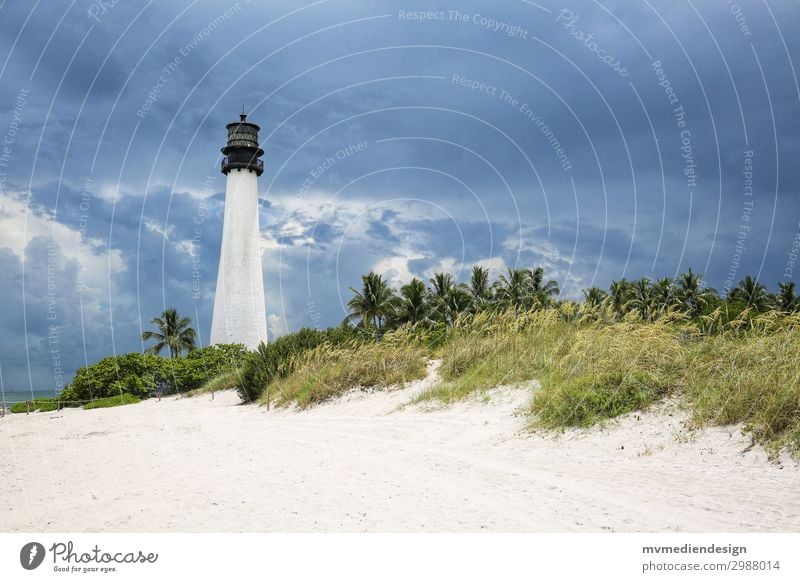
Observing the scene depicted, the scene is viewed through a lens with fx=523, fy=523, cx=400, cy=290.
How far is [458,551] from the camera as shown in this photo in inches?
165

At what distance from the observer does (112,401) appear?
84.0ft

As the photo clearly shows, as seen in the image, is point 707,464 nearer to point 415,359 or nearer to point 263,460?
point 263,460

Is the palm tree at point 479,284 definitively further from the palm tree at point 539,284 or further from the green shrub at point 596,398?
A: the green shrub at point 596,398

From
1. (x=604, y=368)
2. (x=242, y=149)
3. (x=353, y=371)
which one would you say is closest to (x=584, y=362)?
(x=604, y=368)

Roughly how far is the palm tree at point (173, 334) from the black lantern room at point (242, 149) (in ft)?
80.1

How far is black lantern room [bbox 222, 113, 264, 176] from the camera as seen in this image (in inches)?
1615

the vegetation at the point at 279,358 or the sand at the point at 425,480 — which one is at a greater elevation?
the vegetation at the point at 279,358

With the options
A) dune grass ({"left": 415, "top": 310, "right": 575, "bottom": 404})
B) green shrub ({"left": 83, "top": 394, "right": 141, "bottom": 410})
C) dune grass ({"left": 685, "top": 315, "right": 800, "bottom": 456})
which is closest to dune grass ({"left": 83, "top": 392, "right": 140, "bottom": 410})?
green shrub ({"left": 83, "top": 394, "right": 141, "bottom": 410})

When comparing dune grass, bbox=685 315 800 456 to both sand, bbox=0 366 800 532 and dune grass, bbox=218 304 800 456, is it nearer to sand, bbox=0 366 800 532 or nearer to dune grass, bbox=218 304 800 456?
dune grass, bbox=218 304 800 456

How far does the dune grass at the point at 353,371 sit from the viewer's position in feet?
47.3

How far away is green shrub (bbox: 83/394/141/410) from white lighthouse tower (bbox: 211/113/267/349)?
1176cm

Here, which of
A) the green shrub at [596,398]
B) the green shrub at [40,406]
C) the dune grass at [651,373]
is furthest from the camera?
the green shrub at [40,406]

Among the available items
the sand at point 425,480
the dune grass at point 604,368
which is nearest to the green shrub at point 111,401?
the dune grass at point 604,368

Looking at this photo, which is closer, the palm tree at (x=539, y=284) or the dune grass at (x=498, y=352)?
the dune grass at (x=498, y=352)
